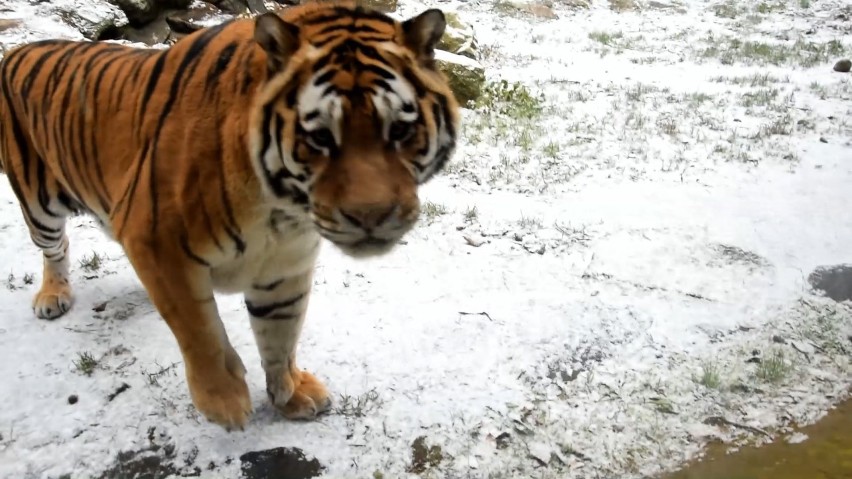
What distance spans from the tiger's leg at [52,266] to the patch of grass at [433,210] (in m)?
2.26

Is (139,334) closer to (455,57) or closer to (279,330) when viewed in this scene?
(279,330)

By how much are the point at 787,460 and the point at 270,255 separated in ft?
7.27

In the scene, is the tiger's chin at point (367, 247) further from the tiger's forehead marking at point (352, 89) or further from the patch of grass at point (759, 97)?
the patch of grass at point (759, 97)

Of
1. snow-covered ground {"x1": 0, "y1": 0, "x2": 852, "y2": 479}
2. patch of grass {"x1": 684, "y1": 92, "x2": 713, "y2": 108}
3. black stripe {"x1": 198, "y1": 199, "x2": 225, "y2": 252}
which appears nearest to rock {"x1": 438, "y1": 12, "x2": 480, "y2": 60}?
snow-covered ground {"x1": 0, "y1": 0, "x2": 852, "y2": 479}

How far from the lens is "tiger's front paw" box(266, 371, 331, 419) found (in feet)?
9.24

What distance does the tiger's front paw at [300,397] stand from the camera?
111 inches

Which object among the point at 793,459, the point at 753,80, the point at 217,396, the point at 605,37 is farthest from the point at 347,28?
the point at 605,37

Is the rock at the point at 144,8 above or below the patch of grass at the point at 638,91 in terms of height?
below

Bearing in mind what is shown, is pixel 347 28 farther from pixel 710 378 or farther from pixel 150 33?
pixel 150 33

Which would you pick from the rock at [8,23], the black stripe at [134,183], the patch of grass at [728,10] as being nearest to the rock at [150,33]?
the rock at [8,23]

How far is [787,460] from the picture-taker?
274 cm

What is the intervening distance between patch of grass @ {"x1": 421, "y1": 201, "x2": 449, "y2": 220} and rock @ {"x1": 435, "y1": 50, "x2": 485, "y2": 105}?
2665mm

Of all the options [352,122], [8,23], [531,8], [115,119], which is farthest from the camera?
[531,8]

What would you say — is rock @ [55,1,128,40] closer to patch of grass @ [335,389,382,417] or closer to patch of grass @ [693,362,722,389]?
patch of grass @ [335,389,382,417]
